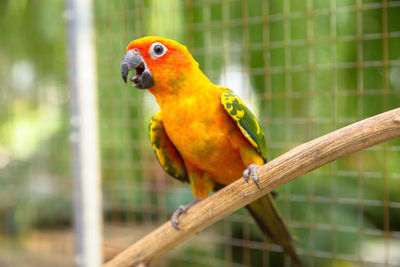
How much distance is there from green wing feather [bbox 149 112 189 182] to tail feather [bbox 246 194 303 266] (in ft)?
0.75

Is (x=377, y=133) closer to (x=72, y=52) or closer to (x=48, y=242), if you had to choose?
(x=72, y=52)

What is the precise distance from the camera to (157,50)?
0.62m

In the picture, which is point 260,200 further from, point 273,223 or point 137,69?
point 137,69

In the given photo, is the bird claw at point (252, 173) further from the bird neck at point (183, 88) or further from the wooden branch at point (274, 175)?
the bird neck at point (183, 88)

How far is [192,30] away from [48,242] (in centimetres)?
171

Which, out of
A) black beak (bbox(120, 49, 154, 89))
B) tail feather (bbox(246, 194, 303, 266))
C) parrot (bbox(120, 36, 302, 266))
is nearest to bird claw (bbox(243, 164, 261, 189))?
parrot (bbox(120, 36, 302, 266))

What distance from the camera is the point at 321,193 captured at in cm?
146

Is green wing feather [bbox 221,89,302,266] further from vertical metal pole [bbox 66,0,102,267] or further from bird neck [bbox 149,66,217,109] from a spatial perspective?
vertical metal pole [bbox 66,0,102,267]

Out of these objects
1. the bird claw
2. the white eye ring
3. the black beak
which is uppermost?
the white eye ring

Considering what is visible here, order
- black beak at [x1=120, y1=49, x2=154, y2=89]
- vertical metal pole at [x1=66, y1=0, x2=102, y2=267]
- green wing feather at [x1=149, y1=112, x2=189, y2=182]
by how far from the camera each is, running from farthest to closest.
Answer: vertical metal pole at [x1=66, y1=0, x2=102, y2=267]
green wing feather at [x1=149, y1=112, x2=189, y2=182]
black beak at [x1=120, y1=49, x2=154, y2=89]

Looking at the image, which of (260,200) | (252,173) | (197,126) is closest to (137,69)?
(197,126)

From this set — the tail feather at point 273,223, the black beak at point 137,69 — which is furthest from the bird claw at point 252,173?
the black beak at point 137,69

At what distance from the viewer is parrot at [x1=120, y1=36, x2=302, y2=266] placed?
0.64m

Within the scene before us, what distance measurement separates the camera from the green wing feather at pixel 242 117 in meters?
0.76
